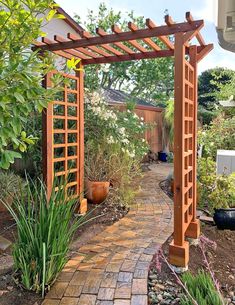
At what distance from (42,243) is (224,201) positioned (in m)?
2.53

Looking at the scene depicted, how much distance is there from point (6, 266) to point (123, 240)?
127cm

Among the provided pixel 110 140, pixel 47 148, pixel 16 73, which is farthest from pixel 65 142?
pixel 16 73

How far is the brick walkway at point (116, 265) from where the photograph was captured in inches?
87.6

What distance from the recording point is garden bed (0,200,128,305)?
7.24ft

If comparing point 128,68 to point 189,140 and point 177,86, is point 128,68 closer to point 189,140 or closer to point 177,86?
point 189,140

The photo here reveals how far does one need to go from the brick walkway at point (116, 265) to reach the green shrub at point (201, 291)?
1.06 feet

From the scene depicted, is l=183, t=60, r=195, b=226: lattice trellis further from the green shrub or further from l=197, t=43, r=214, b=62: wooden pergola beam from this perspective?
the green shrub

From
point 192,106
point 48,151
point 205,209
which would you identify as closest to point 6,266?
point 48,151

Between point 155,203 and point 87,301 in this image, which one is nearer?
point 87,301

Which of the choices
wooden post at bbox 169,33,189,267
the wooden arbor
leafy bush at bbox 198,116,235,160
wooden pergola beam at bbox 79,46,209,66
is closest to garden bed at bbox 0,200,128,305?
the wooden arbor

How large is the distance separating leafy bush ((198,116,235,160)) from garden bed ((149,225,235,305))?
165 inches

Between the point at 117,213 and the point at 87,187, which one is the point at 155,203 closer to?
the point at 117,213

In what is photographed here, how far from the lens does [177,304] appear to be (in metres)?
2.23

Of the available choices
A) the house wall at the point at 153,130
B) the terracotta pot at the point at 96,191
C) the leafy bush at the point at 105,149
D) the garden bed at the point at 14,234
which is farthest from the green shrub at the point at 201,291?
the house wall at the point at 153,130
